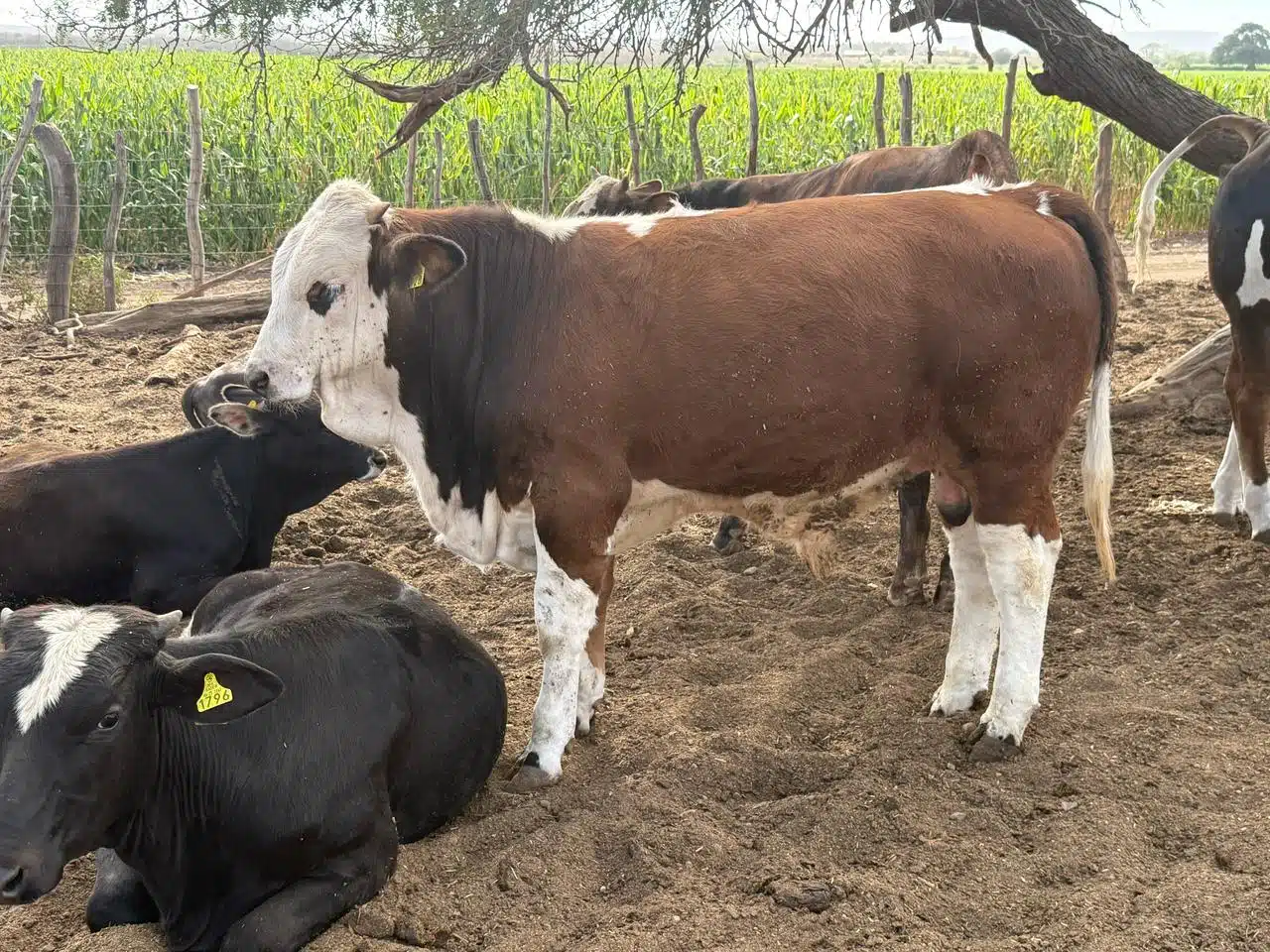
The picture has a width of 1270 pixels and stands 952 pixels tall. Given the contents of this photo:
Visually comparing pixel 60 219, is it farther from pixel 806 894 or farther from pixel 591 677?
pixel 806 894

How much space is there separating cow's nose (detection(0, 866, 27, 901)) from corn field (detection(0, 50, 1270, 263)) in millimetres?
11738

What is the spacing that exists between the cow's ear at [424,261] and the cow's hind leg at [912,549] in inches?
98.2

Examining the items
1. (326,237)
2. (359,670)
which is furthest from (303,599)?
(326,237)

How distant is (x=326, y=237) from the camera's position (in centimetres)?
436

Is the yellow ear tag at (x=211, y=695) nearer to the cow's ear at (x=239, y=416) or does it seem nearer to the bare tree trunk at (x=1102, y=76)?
the cow's ear at (x=239, y=416)

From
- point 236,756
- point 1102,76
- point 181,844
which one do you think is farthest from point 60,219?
point 181,844

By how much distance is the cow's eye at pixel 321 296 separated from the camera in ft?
14.3

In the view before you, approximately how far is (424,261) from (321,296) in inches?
14.3

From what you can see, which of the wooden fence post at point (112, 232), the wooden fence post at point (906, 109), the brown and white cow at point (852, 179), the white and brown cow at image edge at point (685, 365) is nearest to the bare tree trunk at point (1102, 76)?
the brown and white cow at point (852, 179)

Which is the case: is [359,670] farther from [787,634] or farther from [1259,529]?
[1259,529]

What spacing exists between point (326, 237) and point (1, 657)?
69.7 inches

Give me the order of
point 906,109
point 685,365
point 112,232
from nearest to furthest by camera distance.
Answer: point 685,365
point 112,232
point 906,109

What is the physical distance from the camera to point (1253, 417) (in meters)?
6.28

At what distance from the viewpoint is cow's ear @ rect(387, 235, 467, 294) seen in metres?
4.34
